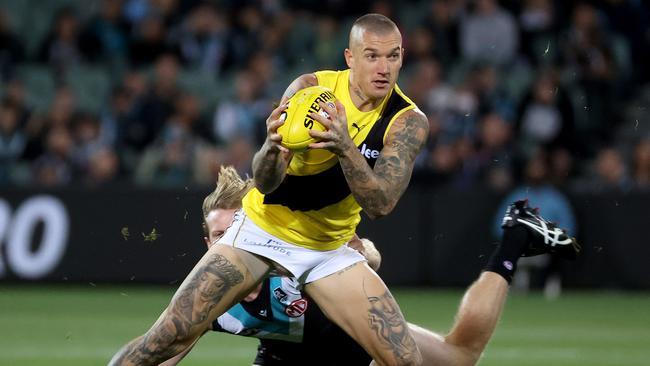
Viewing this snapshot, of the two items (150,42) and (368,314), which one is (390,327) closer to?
(368,314)

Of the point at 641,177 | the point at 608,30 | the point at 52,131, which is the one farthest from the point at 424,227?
the point at 52,131

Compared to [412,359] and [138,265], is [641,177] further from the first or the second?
[412,359]

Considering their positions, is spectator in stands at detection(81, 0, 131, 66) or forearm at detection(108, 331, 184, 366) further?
spectator in stands at detection(81, 0, 131, 66)

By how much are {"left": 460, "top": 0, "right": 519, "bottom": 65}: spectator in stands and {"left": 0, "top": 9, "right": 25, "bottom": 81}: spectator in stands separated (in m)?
6.04

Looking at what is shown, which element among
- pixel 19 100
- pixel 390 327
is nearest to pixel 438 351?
pixel 390 327

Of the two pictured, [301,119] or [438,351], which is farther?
[438,351]

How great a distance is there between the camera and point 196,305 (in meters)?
6.63

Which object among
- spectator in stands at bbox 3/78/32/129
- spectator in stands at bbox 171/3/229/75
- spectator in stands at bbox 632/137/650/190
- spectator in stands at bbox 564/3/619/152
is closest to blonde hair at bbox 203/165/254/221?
spectator in stands at bbox 632/137/650/190

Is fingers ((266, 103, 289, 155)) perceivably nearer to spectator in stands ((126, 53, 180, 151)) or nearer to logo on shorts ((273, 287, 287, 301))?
logo on shorts ((273, 287, 287, 301))

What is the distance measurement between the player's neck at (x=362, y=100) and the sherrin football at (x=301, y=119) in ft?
1.51

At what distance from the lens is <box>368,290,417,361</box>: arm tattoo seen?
6625mm

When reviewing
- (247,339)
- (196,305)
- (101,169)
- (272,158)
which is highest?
(272,158)

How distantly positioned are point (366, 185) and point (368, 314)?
728 millimetres

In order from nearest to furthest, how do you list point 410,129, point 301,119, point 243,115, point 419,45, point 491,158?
point 301,119 → point 410,129 → point 491,158 → point 243,115 → point 419,45
